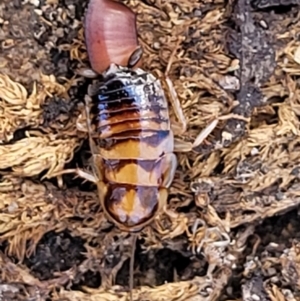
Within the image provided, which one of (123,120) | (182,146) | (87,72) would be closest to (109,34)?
(87,72)

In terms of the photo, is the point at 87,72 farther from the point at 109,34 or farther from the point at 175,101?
the point at 175,101

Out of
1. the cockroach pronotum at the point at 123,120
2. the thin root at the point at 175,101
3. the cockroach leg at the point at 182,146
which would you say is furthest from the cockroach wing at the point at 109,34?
the cockroach leg at the point at 182,146

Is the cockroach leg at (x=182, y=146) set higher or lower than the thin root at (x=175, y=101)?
lower

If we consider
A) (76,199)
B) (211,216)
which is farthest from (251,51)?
(76,199)

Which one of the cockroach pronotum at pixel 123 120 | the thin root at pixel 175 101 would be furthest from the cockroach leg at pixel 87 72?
the thin root at pixel 175 101

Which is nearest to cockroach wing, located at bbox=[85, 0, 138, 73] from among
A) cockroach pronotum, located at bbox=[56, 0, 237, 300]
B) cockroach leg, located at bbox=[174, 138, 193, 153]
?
cockroach pronotum, located at bbox=[56, 0, 237, 300]

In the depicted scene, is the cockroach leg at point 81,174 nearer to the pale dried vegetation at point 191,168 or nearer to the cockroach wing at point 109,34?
the pale dried vegetation at point 191,168

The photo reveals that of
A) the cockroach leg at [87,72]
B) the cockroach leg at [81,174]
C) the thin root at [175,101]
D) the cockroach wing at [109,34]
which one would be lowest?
the cockroach leg at [81,174]
